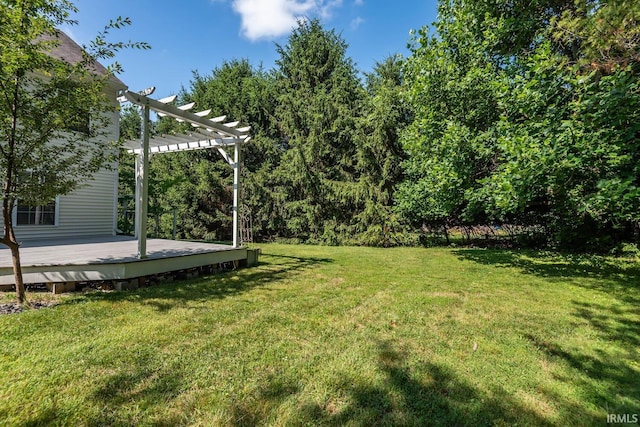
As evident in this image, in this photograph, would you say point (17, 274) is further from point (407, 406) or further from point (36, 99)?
point (407, 406)

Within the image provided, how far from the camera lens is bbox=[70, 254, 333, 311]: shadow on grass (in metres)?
4.32

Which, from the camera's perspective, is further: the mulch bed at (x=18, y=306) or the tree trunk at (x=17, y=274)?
the tree trunk at (x=17, y=274)

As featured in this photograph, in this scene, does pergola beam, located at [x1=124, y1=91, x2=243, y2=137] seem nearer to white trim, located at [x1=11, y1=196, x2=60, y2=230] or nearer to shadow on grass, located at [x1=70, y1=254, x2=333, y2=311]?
shadow on grass, located at [x1=70, y1=254, x2=333, y2=311]

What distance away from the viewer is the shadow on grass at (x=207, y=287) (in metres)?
4.32

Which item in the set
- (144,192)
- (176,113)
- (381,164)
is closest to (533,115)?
(381,164)

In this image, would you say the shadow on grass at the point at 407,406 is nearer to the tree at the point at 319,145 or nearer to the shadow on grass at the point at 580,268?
the shadow on grass at the point at 580,268

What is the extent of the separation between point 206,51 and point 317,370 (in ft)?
41.9

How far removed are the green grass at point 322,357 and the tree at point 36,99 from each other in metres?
1.63

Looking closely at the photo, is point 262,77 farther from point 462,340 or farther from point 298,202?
point 462,340

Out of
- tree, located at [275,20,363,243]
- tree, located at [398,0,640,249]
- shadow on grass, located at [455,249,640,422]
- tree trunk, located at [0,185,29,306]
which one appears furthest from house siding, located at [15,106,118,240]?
shadow on grass, located at [455,249,640,422]

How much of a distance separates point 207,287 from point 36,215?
21.3 ft

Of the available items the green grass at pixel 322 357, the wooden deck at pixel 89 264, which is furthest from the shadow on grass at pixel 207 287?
the wooden deck at pixel 89 264

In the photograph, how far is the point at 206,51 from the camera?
1158 cm

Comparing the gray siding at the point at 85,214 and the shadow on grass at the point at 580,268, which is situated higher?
the gray siding at the point at 85,214
